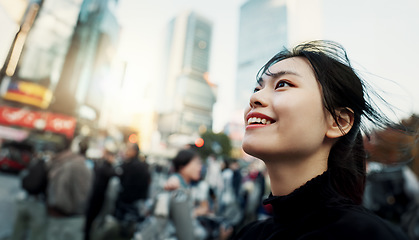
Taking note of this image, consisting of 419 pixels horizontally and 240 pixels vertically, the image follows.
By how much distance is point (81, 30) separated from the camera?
129 ft

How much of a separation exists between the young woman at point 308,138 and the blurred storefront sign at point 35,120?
27466 millimetres

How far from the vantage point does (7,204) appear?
6906 millimetres

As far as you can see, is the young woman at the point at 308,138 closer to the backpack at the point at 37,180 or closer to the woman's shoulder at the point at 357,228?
the woman's shoulder at the point at 357,228

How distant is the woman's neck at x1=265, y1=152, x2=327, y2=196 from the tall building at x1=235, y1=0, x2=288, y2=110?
8249 cm

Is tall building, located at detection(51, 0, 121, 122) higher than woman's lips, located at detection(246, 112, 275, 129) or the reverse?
higher

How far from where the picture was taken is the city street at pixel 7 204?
16.4 ft

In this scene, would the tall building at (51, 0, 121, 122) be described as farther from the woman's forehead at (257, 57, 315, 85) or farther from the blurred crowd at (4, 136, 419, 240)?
the woman's forehead at (257, 57, 315, 85)

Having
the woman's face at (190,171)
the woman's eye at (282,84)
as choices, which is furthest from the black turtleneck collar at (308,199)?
the woman's face at (190,171)

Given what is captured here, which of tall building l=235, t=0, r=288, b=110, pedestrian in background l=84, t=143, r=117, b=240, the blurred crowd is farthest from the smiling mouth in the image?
tall building l=235, t=0, r=288, b=110

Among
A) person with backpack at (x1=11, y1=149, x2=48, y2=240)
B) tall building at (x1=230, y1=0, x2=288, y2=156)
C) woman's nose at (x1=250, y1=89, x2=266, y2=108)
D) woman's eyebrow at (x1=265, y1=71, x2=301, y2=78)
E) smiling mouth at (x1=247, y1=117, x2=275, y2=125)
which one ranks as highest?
tall building at (x1=230, y1=0, x2=288, y2=156)

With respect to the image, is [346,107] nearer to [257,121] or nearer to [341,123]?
[341,123]

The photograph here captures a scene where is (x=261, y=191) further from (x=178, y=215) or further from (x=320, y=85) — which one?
(x=320, y=85)

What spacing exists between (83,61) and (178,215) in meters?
46.9

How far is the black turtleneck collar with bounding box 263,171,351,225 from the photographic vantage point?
0.83m
